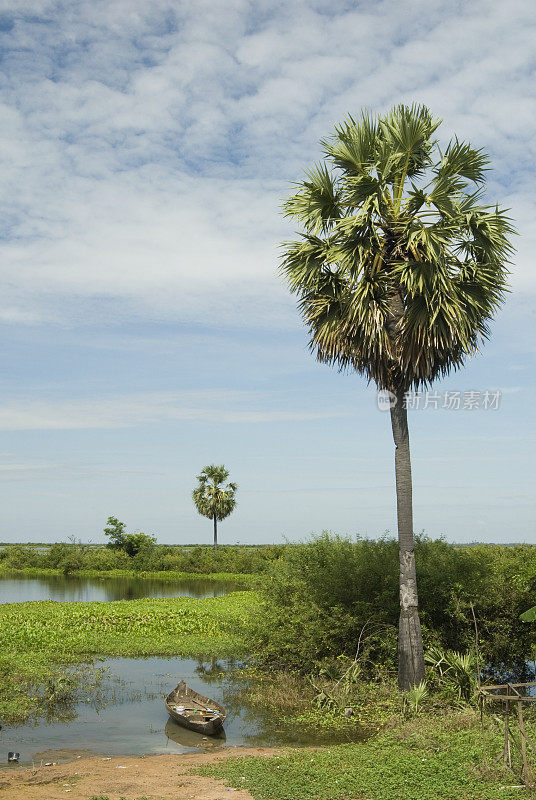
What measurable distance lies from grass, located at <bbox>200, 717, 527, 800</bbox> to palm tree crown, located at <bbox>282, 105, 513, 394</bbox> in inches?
274

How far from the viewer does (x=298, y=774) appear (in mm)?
9578

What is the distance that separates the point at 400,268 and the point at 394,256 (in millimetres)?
958

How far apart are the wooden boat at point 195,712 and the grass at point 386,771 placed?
2.50 metres

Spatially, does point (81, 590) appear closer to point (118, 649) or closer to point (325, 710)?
point (118, 649)

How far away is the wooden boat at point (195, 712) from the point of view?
1323cm

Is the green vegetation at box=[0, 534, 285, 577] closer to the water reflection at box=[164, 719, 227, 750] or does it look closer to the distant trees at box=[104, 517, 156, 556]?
the distant trees at box=[104, 517, 156, 556]

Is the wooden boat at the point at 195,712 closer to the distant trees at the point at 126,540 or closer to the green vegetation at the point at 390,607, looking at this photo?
the green vegetation at the point at 390,607

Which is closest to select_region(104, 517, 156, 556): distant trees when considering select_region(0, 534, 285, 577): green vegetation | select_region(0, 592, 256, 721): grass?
select_region(0, 534, 285, 577): green vegetation

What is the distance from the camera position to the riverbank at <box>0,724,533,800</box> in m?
8.58

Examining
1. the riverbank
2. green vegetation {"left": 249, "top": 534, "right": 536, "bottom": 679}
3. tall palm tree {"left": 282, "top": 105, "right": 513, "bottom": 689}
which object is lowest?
the riverbank

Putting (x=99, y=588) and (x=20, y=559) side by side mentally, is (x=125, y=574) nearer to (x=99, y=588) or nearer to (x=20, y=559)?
(x=99, y=588)

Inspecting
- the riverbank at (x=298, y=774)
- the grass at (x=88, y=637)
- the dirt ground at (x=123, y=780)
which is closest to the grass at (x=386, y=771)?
the riverbank at (x=298, y=774)

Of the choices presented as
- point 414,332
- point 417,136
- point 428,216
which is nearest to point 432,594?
point 414,332

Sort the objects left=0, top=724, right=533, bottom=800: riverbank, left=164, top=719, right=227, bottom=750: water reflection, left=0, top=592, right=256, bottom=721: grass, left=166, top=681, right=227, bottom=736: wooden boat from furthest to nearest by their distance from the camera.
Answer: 1. left=0, top=592, right=256, bottom=721: grass
2. left=166, top=681, right=227, bottom=736: wooden boat
3. left=164, top=719, right=227, bottom=750: water reflection
4. left=0, top=724, right=533, bottom=800: riverbank
